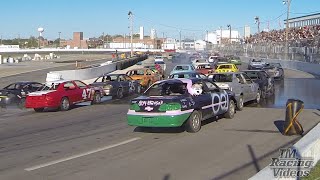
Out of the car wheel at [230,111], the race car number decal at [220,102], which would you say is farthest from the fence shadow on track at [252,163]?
the car wheel at [230,111]

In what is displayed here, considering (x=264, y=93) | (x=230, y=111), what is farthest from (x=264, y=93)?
(x=230, y=111)

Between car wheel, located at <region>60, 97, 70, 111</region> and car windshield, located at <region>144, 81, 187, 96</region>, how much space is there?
25.2 ft

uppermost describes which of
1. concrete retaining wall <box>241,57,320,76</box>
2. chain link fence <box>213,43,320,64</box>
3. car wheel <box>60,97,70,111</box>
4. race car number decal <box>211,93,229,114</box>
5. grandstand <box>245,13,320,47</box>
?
grandstand <box>245,13,320,47</box>

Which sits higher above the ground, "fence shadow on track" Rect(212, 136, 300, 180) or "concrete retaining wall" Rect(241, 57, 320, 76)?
"concrete retaining wall" Rect(241, 57, 320, 76)

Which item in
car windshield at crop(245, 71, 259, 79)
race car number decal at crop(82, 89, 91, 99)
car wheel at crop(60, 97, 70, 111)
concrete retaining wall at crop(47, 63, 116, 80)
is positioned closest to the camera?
car wheel at crop(60, 97, 70, 111)

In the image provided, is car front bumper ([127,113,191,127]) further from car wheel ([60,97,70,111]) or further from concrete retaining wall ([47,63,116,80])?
concrete retaining wall ([47,63,116,80])

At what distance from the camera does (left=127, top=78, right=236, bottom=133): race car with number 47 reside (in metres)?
11.6

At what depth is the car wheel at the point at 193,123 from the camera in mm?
12008

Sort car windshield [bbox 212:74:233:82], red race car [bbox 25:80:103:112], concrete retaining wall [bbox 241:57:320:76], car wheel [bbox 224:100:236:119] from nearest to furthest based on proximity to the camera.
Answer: car wheel [bbox 224:100:236:119] → car windshield [bbox 212:74:233:82] → red race car [bbox 25:80:103:112] → concrete retaining wall [bbox 241:57:320:76]

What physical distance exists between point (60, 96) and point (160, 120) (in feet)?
29.0

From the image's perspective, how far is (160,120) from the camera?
11.6m

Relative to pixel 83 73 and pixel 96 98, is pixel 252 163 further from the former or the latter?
pixel 83 73

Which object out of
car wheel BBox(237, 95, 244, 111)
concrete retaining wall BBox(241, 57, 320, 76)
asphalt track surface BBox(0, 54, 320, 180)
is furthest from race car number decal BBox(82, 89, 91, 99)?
concrete retaining wall BBox(241, 57, 320, 76)

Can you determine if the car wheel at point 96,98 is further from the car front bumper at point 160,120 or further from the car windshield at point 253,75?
the car front bumper at point 160,120
